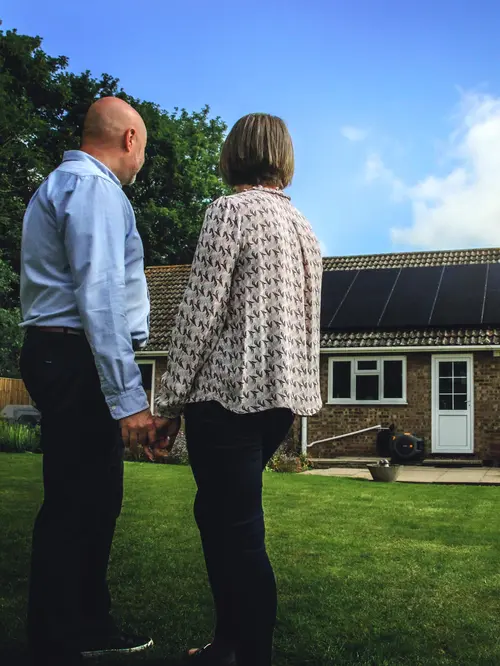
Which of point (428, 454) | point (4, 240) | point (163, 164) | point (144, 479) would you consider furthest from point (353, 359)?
point (163, 164)

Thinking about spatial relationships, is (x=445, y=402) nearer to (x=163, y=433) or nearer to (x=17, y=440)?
(x=17, y=440)

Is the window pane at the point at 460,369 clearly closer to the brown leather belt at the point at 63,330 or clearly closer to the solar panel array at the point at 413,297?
the solar panel array at the point at 413,297

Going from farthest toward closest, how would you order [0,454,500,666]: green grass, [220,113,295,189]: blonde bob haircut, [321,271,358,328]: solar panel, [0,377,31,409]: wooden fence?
[0,377,31,409]: wooden fence
[321,271,358,328]: solar panel
[0,454,500,666]: green grass
[220,113,295,189]: blonde bob haircut

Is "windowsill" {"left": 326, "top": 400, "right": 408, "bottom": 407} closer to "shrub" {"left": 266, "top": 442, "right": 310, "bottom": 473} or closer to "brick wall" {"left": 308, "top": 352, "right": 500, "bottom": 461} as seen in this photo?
"brick wall" {"left": 308, "top": 352, "right": 500, "bottom": 461}

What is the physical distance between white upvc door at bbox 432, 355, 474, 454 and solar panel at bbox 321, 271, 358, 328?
2782 millimetres

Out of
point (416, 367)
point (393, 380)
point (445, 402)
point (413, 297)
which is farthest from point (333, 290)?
point (445, 402)

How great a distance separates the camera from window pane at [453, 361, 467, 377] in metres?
17.1

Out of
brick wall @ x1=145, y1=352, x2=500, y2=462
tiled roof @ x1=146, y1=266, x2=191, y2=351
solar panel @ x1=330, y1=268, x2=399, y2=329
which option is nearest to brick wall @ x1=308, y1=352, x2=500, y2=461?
brick wall @ x1=145, y1=352, x2=500, y2=462

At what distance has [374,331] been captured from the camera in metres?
18.0

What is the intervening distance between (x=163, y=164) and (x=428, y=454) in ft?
55.0

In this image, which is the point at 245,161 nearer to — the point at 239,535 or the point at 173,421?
the point at 173,421

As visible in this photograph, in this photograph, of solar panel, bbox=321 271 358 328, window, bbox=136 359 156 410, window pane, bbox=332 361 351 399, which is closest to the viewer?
window pane, bbox=332 361 351 399

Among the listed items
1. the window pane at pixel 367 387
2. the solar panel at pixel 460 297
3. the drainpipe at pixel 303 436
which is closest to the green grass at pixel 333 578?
the drainpipe at pixel 303 436

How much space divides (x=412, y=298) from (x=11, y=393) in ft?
36.2
